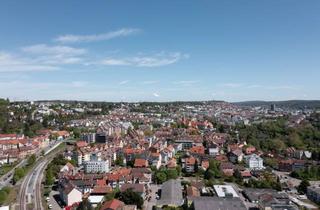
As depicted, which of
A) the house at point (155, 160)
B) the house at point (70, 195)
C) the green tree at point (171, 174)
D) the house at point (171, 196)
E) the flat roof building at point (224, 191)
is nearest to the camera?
the house at point (171, 196)

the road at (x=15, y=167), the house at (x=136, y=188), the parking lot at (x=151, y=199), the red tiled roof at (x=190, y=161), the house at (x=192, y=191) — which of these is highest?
the red tiled roof at (x=190, y=161)

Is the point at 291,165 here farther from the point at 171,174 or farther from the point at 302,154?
the point at 171,174

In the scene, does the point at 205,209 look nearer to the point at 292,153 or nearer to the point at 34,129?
the point at 292,153

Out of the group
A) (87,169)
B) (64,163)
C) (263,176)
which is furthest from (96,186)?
(263,176)

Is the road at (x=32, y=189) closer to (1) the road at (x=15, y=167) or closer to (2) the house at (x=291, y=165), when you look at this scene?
(1) the road at (x=15, y=167)

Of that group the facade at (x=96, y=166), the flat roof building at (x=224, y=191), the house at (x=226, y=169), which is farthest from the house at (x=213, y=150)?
the flat roof building at (x=224, y=191)

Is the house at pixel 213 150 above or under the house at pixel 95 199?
above

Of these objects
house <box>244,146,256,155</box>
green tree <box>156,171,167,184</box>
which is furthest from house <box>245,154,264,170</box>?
green tree <box>156,171,167,184</box>

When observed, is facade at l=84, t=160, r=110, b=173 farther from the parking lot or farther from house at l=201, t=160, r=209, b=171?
house at l=201, t=160, r=209, b=171
